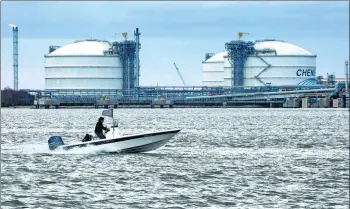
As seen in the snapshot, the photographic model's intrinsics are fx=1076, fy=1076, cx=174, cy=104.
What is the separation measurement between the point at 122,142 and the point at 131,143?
498 mm

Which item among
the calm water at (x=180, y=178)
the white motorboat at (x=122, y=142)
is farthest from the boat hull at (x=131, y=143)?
the calm water at (x=180, y=178)

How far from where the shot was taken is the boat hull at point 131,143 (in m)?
43.7

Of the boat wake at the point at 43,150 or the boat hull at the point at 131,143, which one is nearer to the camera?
the boat hull at the point at 131,143

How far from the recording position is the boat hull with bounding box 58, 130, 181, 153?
1722 inches

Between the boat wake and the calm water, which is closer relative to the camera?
the calm water

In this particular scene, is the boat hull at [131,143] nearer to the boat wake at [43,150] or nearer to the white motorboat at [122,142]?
the white motorboat at [122,142]

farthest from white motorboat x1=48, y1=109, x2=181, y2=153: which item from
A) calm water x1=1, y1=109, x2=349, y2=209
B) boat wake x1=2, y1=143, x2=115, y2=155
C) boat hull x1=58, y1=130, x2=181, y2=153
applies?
calm water x1=1, y1=109, x2=349, y2=209

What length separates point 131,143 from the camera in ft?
146

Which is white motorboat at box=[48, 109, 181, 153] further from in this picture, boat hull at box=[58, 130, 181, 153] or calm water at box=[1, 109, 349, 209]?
calm water at box=[1, 109, 349, 209]

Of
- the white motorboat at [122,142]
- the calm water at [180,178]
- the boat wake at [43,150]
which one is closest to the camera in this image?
the calm water at [180,178]

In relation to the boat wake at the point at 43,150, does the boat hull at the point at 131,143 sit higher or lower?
higher

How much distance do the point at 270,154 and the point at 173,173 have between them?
497 inches

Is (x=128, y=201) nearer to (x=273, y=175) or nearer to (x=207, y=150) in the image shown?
(x=273, y=175)

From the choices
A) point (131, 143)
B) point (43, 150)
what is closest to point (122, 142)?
point (131, 143)
